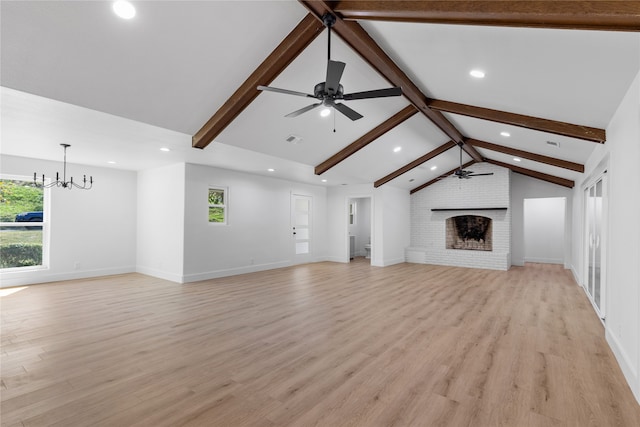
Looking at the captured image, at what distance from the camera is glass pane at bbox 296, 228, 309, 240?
9266 mm

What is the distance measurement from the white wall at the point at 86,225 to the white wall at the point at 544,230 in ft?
37.8

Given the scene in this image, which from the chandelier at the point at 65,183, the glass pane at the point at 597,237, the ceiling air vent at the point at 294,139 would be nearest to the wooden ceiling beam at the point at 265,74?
the ceiling air vent at the point at 294,139

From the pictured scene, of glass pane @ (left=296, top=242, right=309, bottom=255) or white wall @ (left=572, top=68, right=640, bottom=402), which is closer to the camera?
white wall @ (left=572, top=68, right=640, bottom=402)

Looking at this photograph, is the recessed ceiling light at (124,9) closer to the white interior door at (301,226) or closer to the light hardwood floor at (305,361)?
the light hardwood floor at (305,361)

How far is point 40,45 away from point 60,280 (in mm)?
5501

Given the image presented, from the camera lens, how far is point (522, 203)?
9531 mm

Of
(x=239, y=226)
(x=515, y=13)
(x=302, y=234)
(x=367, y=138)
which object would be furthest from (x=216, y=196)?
(x=515, y=13)

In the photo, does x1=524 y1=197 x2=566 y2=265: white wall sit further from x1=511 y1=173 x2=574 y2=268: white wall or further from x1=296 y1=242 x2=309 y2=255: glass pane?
x1=296 y1=242 x2=309 y2=255: glass pane

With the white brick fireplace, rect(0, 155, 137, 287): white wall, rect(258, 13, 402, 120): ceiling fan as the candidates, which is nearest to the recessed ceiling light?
rect(258, 13, 402, 120): ceiling fan

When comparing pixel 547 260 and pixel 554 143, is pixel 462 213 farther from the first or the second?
pixel 554 143

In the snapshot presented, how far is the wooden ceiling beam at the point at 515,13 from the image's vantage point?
1869 millimetres

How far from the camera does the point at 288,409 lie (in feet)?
6.96

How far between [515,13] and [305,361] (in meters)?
3.13

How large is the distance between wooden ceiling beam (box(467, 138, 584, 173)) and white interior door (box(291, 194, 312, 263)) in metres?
4.69
